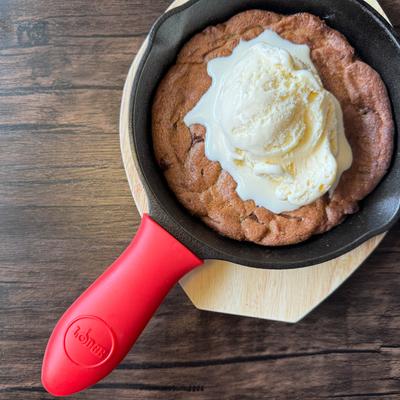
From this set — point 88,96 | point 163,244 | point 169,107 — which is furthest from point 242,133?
point 88,96

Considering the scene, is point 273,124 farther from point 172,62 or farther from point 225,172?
point 172,62

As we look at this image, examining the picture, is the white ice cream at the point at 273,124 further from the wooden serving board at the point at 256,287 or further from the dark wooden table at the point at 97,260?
the dark wooden table at the point at 97,260

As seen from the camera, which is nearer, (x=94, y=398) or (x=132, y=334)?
(x=132, y=334)

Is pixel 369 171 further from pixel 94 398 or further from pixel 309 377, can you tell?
pixel 94 398

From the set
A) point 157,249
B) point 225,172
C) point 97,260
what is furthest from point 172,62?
point 97,260

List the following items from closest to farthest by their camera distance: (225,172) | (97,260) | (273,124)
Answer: (273,124), (225,172), (97,260)

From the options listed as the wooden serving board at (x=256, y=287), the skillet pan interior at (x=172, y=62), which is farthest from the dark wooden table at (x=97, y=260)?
the skillet pan interior at (x=172, y=62)
